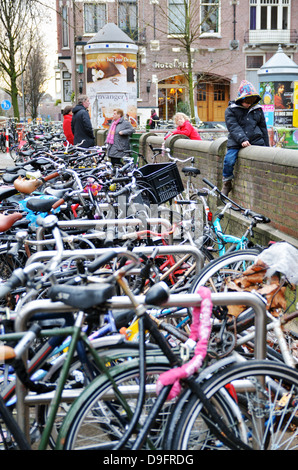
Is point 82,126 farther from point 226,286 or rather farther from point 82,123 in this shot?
point 226,286

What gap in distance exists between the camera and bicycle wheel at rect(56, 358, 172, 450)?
Answer: 7.64ft

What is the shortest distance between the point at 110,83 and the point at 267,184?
11.5 meters

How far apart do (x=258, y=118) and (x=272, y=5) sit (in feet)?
123

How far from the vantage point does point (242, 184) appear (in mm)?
7426

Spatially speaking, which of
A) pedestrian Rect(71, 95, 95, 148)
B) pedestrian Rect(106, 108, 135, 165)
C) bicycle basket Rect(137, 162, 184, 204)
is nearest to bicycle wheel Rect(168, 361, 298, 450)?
bicycle basket Rect(137, 162, 184, 204)

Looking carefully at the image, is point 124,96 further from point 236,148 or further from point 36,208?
point 36,208

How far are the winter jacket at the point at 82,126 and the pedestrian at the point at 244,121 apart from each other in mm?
5634

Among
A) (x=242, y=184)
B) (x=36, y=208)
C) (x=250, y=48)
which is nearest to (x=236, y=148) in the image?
(x=242, y=184)

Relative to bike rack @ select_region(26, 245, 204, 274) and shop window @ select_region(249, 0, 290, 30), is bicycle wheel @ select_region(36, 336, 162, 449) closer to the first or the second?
bike rack @ select_region(26, 245, 204, 274)

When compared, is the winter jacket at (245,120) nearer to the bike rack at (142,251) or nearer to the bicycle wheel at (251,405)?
the bike rack at (142,251)

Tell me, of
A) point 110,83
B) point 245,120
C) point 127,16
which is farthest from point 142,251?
point 127,16

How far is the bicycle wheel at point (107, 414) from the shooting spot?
233 cm

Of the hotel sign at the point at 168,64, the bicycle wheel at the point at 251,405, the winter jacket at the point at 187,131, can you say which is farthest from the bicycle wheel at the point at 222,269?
the hotel sign at the point at 168,64

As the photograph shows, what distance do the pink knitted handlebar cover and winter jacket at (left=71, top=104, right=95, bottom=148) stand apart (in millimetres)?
10494
